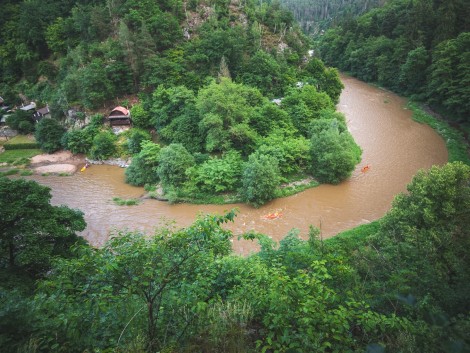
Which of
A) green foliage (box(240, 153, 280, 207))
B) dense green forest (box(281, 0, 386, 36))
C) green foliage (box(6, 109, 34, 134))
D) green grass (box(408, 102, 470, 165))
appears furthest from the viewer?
dense green forest (box(281, 0, 386, 36))

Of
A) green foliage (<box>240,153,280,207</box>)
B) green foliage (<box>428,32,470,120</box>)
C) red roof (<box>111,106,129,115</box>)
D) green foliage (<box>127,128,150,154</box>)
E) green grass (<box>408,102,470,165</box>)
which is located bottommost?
green foliage (<box>127,128,150,154</box>)

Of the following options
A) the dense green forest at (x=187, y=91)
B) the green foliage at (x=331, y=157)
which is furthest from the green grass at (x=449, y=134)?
the green foliage at (x=331, y=157)

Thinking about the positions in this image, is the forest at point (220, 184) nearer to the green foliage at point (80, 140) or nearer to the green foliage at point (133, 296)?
the green foliage at point (133, 296)

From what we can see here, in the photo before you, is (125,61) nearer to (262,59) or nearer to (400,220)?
(262,59)

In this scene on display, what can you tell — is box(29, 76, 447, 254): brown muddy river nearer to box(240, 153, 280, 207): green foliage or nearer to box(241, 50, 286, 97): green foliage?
box(240, 153, 280, 207): green foliage

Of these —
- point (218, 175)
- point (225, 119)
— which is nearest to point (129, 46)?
point (225, 119)

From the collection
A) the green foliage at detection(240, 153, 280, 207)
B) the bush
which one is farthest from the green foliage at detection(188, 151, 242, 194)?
the bush
